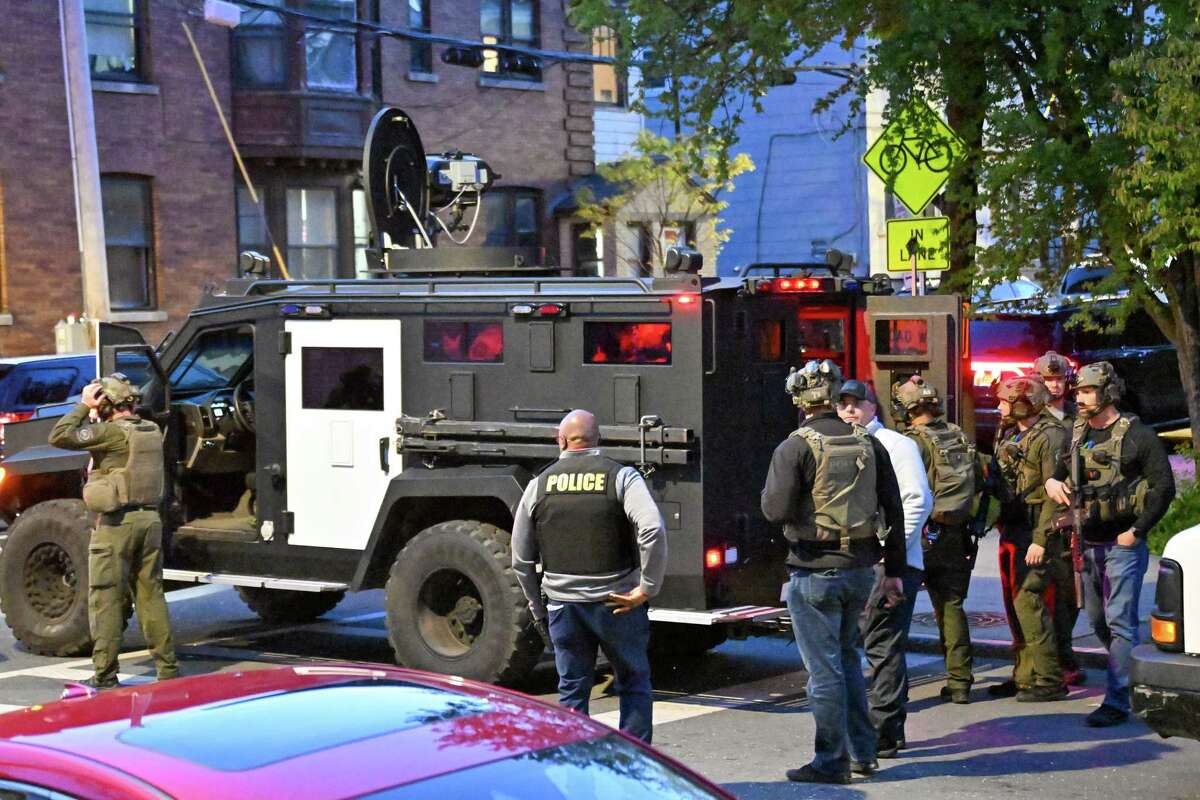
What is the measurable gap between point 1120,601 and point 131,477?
5404 mm

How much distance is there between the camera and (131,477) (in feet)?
32.6

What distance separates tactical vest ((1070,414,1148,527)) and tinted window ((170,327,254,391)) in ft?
16.5

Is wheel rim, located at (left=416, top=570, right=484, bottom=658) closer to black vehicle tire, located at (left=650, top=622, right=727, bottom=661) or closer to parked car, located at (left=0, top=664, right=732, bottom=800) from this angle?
black vehicle tire, located at (left=650, top=622, right=727, bottom=661)

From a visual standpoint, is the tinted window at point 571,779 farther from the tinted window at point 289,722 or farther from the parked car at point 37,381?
the parked car at point 37,381

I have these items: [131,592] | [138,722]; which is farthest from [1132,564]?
[138,722]

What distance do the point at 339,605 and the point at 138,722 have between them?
400 inches

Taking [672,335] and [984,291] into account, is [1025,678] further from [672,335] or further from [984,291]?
[984,291]

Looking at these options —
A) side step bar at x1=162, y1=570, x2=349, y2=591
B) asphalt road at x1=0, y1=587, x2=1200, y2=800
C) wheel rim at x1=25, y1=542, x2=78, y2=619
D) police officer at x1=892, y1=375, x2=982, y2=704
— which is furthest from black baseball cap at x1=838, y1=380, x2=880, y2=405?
wheel rim at x1=25, y1=542, x2=78, y2=619

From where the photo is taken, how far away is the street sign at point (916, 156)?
42.7 ft

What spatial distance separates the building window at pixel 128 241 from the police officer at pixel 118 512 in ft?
54.3

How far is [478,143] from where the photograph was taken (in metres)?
30.2

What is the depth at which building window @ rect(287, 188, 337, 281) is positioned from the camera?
27.7 m

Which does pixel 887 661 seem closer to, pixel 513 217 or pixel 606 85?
pixel 513 217

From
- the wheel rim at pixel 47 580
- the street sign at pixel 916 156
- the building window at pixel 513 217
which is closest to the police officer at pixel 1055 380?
the street sign at pixel 916 156
